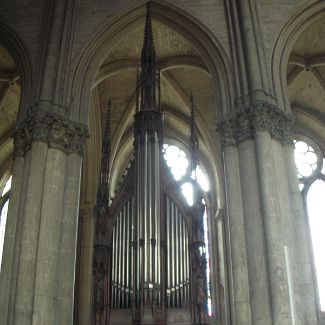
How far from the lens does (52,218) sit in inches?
514

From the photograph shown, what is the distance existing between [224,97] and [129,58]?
644cm

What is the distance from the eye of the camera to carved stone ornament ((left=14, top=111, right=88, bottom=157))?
13836 millimetres

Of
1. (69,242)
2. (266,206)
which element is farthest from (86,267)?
(266,206)

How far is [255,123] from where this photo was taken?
13.4 m

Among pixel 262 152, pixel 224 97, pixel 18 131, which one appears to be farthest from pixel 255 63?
pixel 18 131

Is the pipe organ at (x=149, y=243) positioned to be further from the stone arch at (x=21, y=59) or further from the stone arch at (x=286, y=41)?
the stone arch at (x=286, y=41)

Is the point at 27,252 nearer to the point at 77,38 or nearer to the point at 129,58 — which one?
the point at 77,38

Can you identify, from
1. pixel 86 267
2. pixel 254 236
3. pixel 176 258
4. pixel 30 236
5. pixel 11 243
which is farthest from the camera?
pixel 86 267

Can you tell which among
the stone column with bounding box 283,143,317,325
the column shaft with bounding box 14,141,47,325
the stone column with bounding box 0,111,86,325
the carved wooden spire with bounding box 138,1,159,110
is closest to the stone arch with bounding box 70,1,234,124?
the carved wooden spire with bounding box 138,1,159,110

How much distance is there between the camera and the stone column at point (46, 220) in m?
12.2

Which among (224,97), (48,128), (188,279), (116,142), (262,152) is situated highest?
(116,142)

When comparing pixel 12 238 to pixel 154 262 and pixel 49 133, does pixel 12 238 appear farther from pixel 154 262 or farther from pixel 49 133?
pixel 154 262

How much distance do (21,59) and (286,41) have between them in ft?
24.8

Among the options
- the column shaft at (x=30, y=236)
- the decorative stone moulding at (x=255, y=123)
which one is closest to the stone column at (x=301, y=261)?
the decorative stone moulding at (x=255, y=123)
